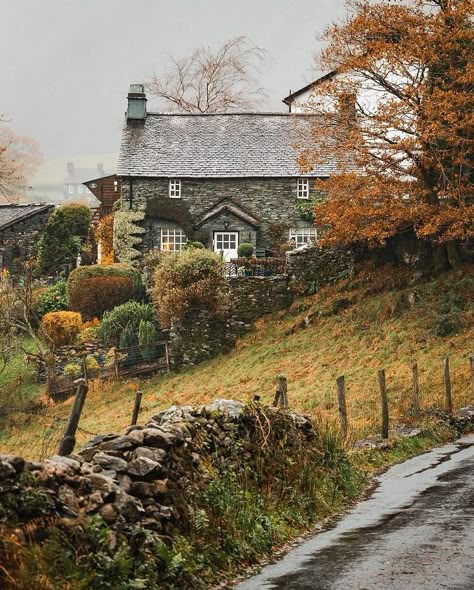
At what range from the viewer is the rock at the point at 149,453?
34.9 feet

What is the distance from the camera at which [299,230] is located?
57000 millimetres

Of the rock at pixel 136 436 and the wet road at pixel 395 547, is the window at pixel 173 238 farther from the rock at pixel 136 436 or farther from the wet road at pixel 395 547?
the rock at pixel 136 436

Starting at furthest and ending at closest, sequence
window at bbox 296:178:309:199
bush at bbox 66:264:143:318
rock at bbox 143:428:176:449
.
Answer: window at bbox 296:178:309:199 → bush at bbox 66:264:143:318 → rock at bbox 143:428:176:449

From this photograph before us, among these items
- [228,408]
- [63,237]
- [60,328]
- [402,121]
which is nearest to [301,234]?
[60,328]

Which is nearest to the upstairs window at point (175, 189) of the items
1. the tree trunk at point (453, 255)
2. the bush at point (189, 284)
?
the bush at point (189, 284)

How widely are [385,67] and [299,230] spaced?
62.1 feet

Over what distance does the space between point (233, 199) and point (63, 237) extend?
1246 centimetres

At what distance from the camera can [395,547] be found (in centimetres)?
1205

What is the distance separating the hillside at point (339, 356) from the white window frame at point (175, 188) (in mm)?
13821

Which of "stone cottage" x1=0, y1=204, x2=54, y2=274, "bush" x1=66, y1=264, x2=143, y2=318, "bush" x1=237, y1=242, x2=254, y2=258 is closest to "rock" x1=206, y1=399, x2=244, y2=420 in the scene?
"bush" x1=66, y1=264, x2=143, y2=318

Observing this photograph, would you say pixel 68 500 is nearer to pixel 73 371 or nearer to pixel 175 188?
pixel 73 371

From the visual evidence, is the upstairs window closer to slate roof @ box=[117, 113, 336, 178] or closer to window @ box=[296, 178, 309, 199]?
slate roof @ box=[117, 113, 336, 178]

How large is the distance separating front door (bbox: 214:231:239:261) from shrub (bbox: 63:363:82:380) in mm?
Result: 13906

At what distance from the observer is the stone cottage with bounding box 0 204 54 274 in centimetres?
6806
